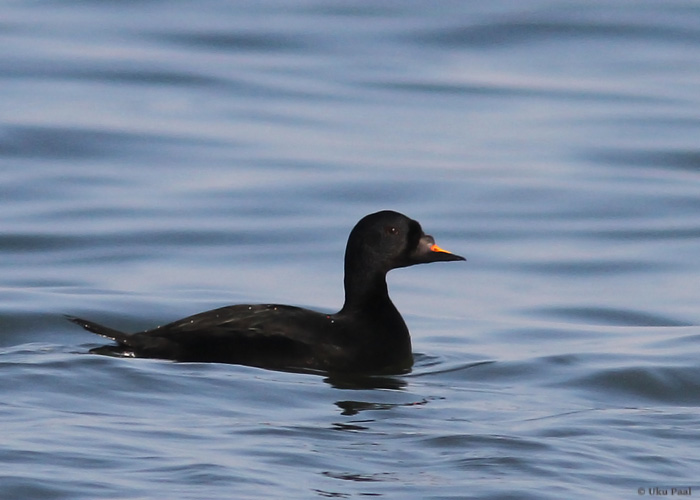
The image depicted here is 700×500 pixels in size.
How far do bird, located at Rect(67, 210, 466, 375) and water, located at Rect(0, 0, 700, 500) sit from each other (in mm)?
226

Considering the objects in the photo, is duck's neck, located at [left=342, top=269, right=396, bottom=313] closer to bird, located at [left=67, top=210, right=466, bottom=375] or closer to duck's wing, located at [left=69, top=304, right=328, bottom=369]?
bird, located at [left=67, top=210, right=466, bottom=375]

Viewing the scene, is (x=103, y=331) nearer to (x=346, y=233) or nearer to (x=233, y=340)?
(x=233, y=340)

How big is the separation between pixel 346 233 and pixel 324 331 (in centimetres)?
501

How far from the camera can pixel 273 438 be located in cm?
804

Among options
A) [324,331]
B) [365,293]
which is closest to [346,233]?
[365,293]

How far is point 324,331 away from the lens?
34.3 ft

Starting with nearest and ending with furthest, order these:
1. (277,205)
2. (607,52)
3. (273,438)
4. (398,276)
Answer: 1. (273,438)
2. (398,276)
3. (277,205)
4. (607,52)

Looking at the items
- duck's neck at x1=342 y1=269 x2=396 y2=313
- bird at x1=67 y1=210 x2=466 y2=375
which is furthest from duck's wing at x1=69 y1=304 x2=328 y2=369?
duck's neck at x1=342 y1=269 x2=396 y2=313

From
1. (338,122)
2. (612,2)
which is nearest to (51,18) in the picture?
(338,122)

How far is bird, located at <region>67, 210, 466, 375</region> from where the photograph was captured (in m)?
10.1

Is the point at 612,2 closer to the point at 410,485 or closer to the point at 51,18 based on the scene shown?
the point at 51,18

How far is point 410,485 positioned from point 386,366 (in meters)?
3.30

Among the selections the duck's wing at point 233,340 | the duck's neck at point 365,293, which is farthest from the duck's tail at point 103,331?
the duck's neck at point 365,293

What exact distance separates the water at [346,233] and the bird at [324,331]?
8.9 inches
